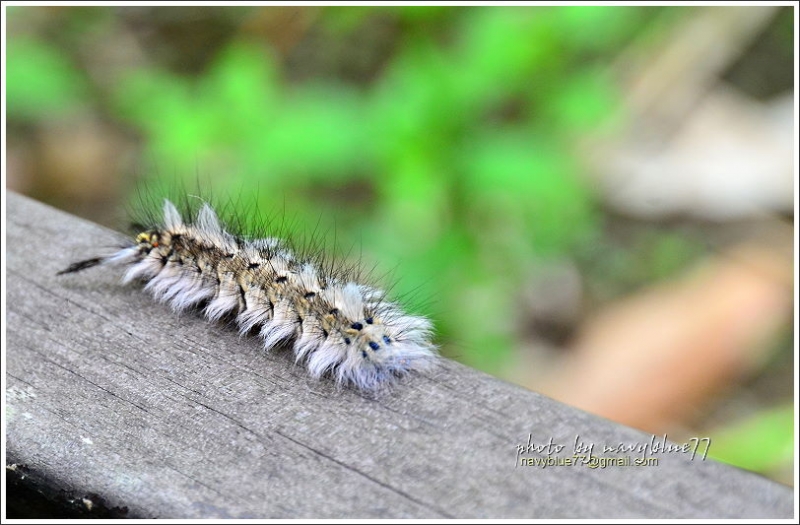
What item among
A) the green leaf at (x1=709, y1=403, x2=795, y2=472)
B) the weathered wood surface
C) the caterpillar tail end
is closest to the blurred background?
the green leaf at (x1=709, y1=403, x2=795, y2=472)

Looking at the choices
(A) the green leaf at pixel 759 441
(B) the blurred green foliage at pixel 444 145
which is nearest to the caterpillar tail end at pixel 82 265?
(B) the blurred green foliage at pixel 444 145

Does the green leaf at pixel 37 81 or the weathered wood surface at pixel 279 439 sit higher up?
the green leaf at pixel 37 81

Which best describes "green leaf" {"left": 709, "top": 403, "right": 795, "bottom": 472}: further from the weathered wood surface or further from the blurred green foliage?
the weathered wood surface

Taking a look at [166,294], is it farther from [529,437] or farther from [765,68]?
Result: [765,68]

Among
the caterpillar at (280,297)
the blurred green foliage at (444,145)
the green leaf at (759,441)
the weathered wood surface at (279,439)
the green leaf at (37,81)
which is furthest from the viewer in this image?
the green leaf at (37,81)

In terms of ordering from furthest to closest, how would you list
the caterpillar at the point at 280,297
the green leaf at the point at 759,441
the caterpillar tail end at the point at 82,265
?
the green leaf at the point at 759,441 < the caterpillar tail end at the point at 82,265 < the caterpillar at the point at 280,297

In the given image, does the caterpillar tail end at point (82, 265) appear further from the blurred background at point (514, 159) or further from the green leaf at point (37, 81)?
the green leaf at point (37, 81)

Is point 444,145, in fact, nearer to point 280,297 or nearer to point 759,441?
point 280,297
